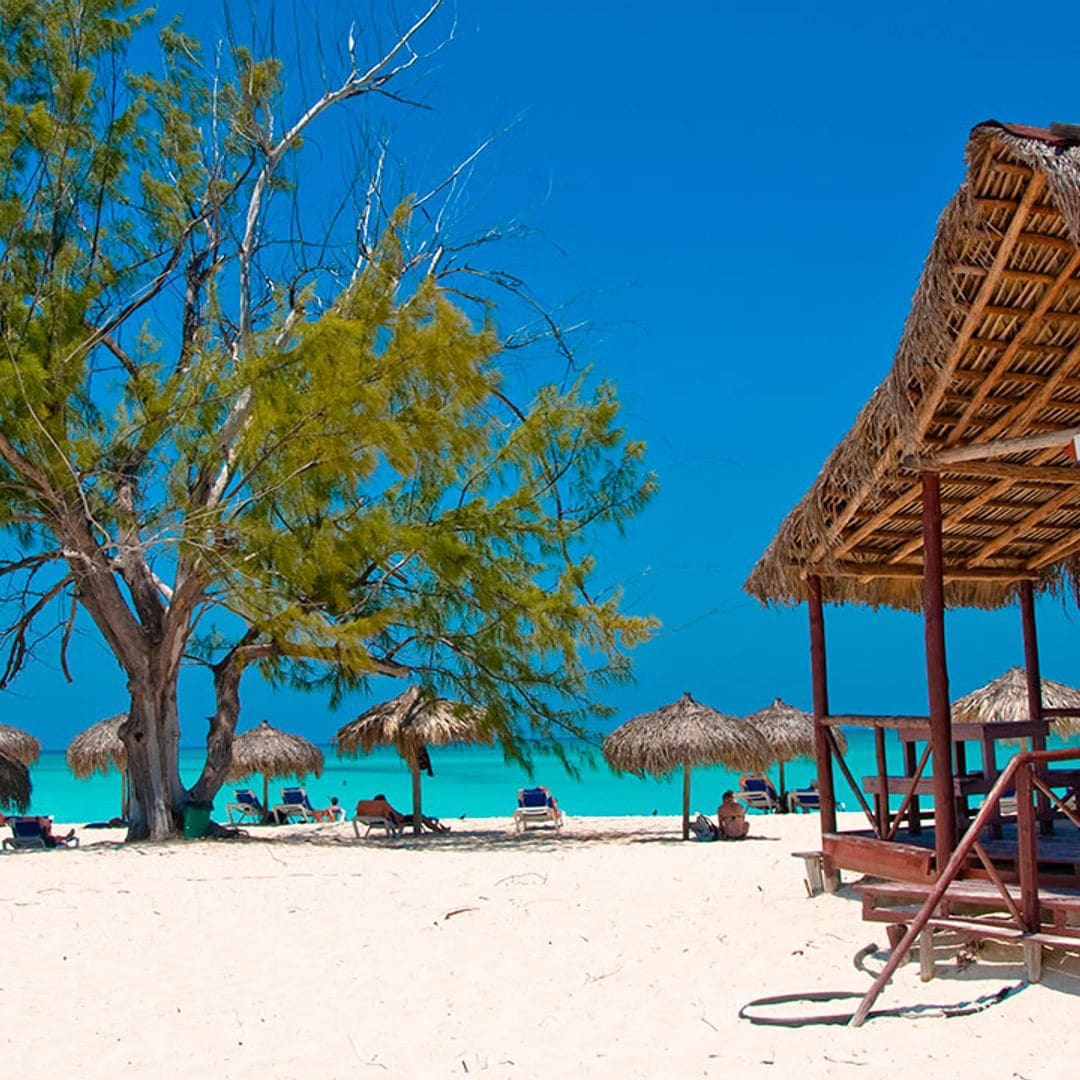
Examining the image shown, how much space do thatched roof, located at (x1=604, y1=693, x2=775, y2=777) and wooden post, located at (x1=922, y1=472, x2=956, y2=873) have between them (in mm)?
8373

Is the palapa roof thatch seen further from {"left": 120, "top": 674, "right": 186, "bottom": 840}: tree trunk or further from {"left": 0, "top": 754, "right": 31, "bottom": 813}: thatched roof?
{"left": 0, "top": 754, "right": 31, "bottom": 813}: thatched roof

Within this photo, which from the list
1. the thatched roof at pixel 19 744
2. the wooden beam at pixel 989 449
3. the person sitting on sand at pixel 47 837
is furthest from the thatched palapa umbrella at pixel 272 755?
the wooden beam at pixel 989 449

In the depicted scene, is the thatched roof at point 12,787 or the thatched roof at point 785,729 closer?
the thatched roof at point 12,787

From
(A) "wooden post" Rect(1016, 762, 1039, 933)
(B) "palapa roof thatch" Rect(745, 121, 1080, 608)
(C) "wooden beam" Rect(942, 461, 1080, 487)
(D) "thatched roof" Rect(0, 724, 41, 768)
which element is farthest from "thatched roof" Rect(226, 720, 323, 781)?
(A) "wooden post" Rect(1016, 762, 1039, 933)

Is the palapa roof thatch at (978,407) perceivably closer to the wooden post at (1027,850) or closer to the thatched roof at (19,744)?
the wooden post at (1027,850)

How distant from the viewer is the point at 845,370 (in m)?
142

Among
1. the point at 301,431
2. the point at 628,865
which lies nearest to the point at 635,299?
the point at 301,431

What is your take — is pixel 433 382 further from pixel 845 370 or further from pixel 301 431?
pixel 845 370

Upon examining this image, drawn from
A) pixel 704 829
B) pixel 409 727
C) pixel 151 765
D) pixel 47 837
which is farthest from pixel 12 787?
pixel 704 829

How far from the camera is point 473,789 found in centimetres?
5112

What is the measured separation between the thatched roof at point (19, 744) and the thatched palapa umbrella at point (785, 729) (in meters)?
10.6

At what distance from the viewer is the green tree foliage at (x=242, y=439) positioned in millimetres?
11477

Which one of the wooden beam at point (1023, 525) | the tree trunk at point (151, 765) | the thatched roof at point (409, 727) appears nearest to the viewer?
the wooden beam at point (1023, 525)

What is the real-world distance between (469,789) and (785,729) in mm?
34567
